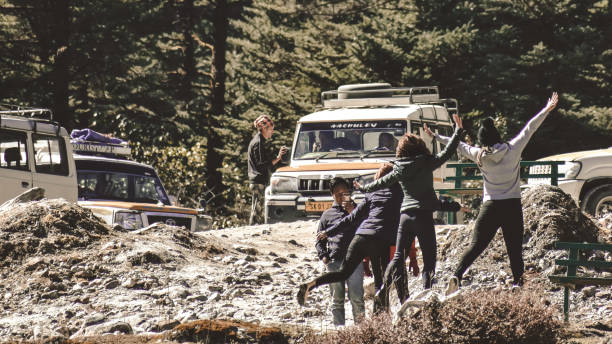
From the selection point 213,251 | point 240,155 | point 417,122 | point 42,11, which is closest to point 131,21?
point 42,11

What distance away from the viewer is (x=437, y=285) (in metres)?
12.1

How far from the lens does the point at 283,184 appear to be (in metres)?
16.1

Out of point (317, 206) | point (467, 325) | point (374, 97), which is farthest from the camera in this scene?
point (374, 97)

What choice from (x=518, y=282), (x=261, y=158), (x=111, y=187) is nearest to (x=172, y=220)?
(x=111, y=187)

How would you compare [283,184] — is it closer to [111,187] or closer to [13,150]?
[111,187]

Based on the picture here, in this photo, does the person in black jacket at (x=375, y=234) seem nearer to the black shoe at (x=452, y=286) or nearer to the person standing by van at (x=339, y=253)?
the person standing by van at (x=339, y=253)

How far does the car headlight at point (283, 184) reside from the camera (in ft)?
52.3

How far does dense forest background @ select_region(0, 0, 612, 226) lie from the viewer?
86.1 feet

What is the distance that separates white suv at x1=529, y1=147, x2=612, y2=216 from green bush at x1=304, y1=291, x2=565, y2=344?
22.2 feet

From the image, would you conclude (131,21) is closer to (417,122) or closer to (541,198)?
(417,122)

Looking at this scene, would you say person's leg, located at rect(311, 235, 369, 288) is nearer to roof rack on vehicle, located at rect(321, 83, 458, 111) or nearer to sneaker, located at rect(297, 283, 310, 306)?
sneaker, located at rect(297, 283, 310, 306)

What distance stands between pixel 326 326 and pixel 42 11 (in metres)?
22.2

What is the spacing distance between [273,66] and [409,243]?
2007 cm

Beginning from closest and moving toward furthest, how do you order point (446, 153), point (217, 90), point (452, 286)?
point (452, 286)
point (446, 153)
point (217, 90)
